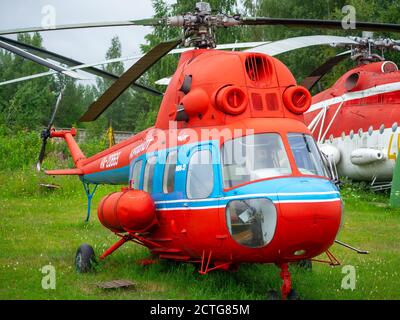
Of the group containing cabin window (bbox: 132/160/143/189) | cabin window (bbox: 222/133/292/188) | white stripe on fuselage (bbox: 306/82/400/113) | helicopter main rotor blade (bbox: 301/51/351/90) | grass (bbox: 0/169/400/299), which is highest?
helicopter main rotor blade (bbox: 301/51/351/90)

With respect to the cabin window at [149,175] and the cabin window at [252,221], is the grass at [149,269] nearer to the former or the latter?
the cabin window at [252,221]

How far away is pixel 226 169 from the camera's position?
6.34 metres

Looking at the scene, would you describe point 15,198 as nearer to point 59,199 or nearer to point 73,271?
point 59,199

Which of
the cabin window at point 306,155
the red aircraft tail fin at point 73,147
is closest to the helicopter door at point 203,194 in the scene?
the cabin window at point 306,155

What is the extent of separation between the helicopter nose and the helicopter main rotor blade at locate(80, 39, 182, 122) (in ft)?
8.68

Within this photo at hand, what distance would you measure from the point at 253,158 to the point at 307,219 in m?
0.94

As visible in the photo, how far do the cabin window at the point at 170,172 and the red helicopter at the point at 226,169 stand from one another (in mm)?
15

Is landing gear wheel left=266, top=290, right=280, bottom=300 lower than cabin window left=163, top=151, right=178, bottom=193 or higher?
lower

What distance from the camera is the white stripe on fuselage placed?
53.3 feet

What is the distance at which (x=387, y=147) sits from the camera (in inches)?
635

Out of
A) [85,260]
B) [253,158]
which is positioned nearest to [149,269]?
[85,260]

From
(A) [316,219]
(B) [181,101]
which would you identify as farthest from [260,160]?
(B) [181,101]

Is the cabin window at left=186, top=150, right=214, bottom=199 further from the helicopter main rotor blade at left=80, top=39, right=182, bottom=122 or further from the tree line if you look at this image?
the tree line

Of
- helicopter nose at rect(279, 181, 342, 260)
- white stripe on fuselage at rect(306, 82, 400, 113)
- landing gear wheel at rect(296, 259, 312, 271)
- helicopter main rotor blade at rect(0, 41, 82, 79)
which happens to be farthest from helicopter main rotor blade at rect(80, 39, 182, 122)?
white stripe on fuselage at rect(306, 82, 400, 113)
